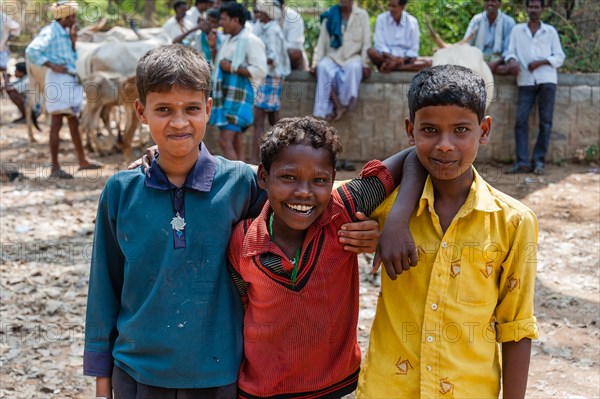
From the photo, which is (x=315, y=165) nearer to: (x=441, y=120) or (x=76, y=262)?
(x=441, y=120)

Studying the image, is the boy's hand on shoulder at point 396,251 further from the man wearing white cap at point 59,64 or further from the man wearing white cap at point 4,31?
the man wearing white cap at point 4,31

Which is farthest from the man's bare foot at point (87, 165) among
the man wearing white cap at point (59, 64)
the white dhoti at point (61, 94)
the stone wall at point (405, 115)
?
the stone wall at point (405, 115)

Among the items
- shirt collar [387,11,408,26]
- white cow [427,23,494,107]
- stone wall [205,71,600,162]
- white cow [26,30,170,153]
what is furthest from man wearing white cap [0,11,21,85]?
white cow [427,23,494,107]

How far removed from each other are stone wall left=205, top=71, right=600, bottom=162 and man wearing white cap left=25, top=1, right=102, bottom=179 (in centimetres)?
164

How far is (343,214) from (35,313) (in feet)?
9.29

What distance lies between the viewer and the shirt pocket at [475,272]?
1.93 meters

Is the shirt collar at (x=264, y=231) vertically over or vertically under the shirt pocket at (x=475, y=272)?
over

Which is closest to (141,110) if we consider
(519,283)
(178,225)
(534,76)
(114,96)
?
(178,225)

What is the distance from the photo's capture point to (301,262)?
198 centimetres

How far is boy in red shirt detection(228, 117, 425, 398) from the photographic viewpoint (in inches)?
77.7

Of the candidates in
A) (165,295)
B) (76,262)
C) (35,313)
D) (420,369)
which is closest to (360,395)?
(420,369)

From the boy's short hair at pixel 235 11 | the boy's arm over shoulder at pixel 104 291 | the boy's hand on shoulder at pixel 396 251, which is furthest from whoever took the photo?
the boy's short hair at pixel 235 11

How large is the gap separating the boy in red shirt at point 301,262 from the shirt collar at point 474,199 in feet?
0.09

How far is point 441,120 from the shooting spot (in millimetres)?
1911
